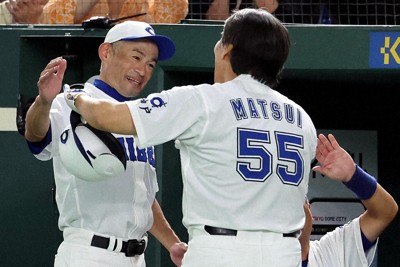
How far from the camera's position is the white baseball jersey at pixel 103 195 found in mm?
4004

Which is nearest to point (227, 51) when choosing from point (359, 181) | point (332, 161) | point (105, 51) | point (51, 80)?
point (332, 161)

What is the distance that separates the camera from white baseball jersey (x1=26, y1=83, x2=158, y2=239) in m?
4.00

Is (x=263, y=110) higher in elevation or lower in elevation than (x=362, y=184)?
higher

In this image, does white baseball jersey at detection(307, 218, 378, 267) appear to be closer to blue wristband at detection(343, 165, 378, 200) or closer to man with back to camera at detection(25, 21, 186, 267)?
blue wristband at detection(343, 165, 378, 200)

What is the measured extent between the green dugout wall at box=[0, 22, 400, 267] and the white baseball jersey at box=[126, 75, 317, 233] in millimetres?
2400

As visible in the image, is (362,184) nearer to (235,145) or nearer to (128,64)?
(235,145)

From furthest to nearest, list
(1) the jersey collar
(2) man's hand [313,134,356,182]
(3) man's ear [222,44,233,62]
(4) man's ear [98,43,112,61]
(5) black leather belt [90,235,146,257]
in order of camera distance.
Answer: (4) man's ear [98,43,112,61]
(1) the jersey collar
(5) black leather belt [90,235,146,257]
(2) man's hand [313,134,356,182]
(3) man's ear [222,44,233,62]

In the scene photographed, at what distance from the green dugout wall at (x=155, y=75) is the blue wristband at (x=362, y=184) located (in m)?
1.98

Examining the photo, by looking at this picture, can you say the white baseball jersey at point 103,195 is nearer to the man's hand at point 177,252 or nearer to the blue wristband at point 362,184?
the man's hand at point 177,252

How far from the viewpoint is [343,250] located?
3.93 meters

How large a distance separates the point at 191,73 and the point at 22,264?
4.63 feet

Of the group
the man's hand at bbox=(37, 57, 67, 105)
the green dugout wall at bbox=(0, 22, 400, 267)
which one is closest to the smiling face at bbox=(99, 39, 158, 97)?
the man's hand at bbox=(37, 57, 67, 105)

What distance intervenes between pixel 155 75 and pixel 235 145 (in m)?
2.53

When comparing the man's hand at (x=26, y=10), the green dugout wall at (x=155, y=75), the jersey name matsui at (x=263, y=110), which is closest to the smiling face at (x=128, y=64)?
the jersey name matsui at (x=263, y=110)
